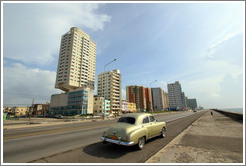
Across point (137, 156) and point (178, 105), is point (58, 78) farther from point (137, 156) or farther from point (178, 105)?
point (178, 105)

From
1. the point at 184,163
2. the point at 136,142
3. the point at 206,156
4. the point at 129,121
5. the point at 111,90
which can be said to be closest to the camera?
the point at 184,163

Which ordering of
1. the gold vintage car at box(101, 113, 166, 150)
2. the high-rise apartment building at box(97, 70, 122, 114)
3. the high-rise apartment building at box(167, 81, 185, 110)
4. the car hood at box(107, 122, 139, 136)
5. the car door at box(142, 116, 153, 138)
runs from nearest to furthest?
1. the gold vintage car at box(101, 113, 166, 150)
2. the car hood at box(107, 122, 139, 136)
3. the car door at box(142, 116, 153, 138)
4. the high-rise apartment building at box(97, 70, 122, 114)
5. the high-rise apartment building at box(167, 81, 185, 110)

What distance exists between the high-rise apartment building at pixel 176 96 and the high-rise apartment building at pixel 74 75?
106 meters

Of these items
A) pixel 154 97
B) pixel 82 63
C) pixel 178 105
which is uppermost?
pixel 82 63

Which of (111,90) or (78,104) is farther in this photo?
(111,90)

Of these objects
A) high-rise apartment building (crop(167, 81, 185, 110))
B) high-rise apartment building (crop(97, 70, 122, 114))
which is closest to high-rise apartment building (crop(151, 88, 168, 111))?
high-rise apartment building (crop(167, 81, 185, 110))

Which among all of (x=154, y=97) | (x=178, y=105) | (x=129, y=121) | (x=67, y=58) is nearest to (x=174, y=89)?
(x=178, y=105)

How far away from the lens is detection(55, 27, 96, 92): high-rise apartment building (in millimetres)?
74750

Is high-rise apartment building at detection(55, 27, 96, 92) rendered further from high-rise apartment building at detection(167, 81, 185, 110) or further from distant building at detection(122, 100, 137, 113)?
high-rise apartment building at detection(167, 81, 185, 110)

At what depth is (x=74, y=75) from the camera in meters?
75.8

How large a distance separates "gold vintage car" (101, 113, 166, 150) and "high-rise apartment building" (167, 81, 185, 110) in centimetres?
15166

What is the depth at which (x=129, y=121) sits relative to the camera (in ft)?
19.8

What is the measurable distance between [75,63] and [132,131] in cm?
8173

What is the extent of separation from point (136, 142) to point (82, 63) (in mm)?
84279
